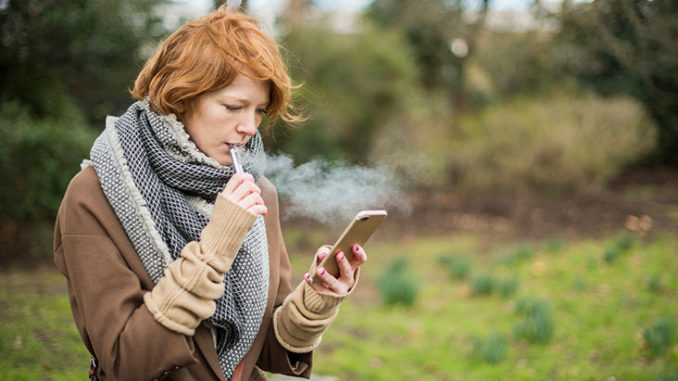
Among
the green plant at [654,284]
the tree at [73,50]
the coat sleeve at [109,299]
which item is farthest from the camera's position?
the green plant at [654,284]

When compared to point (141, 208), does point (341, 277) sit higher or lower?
lower

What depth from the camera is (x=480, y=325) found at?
4.36m

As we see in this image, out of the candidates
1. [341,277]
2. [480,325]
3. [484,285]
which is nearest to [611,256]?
[484,285]

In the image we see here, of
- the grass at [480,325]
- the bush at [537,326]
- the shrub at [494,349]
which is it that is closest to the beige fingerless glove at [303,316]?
the grass at [480,325]

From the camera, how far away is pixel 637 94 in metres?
9.49

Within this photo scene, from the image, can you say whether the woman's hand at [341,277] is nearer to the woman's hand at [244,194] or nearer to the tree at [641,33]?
the woman's hand at [244,194]

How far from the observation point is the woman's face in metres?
1.46

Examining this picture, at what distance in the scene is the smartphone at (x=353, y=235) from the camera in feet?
4.82

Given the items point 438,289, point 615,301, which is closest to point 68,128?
point 438,289

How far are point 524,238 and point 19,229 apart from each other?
559cm

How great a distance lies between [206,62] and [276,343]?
34.6 inches

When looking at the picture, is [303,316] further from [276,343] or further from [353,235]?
[353,235]

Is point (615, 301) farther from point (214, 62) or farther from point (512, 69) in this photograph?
point (512, 69)

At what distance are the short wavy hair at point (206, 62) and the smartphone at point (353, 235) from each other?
1.42 ft
